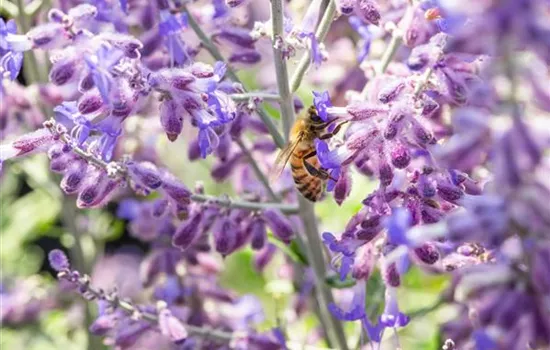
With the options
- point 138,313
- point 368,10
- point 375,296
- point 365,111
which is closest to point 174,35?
point 368,10

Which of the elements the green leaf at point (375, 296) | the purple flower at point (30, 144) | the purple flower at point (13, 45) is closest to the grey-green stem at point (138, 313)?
the purple flower at point (30, 144)

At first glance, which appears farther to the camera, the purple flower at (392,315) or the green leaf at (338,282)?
the green leaf at (338,282)

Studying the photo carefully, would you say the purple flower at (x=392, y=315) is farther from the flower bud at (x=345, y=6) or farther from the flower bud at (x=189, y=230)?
the flower bud at (x=345, y=6)

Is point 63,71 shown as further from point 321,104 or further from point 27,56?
point 27,56

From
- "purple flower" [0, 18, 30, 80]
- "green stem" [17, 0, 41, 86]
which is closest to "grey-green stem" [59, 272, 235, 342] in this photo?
"purple flower" [0, 18, 30, 80]

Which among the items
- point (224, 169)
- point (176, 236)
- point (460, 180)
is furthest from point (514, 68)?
point (224, 169)

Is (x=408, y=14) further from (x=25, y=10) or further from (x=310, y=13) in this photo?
(x=25, y=10)

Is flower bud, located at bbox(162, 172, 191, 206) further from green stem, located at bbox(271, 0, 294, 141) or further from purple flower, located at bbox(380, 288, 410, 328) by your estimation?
purple flower, located at bbox(380, 288, 410, 328)
